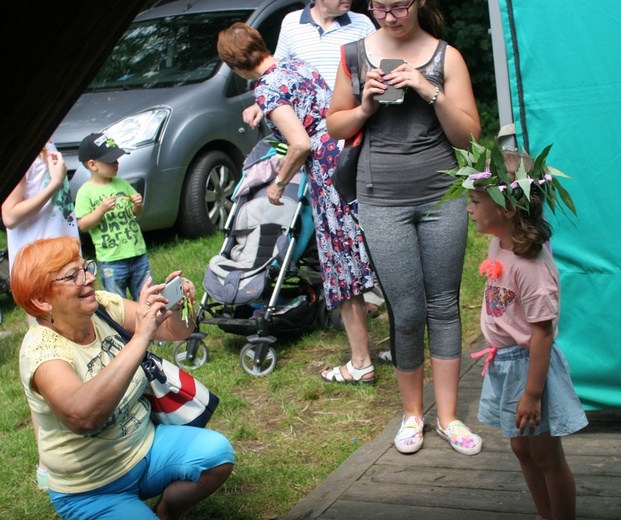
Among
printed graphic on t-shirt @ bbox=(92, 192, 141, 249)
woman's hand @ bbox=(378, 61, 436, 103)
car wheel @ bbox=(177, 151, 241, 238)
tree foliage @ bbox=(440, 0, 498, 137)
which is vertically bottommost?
tree foliage @ bbox=(440, 0, 498, 137)

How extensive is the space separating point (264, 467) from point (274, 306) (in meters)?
1.46

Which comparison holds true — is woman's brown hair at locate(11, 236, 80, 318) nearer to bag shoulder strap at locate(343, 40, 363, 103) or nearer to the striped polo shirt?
bag shoulder strap at locate(343, 40, 363, 103)

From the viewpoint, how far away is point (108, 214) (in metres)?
5.78

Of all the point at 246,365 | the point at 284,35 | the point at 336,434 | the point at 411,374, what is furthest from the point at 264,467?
the point at 284,35

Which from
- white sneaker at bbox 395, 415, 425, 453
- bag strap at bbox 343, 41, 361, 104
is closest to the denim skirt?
white sneaker at bbox 395, 415, 425, 453

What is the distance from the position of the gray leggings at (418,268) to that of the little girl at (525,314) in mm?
832

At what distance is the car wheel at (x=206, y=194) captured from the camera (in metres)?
8.71

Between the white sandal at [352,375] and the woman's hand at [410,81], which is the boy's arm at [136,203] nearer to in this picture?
the white sandal at [352,375]

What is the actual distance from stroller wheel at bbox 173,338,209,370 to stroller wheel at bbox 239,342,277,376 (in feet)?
0.89

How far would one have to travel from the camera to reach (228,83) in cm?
902

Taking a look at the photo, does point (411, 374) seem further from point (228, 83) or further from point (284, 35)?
point (228, 83)

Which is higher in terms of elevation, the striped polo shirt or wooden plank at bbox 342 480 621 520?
the striped polo shirt

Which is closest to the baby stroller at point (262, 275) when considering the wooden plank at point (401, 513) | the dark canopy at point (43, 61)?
the wooden plank at point (401, 513)

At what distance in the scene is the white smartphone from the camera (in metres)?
3.34
